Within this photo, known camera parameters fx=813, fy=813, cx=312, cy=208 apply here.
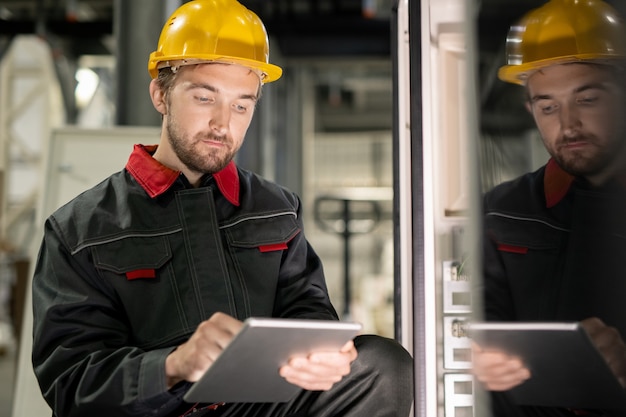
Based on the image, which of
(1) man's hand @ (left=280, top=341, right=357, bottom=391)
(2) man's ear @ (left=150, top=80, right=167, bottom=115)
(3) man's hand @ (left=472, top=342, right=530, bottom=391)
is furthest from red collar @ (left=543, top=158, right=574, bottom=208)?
(2) man's ear @ (left=150, top=80, right=167, bottom=115)

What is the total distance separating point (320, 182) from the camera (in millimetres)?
13992

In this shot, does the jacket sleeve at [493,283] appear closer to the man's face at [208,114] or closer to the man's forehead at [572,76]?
the man's forehead at [572,76]

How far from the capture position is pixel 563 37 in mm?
1054

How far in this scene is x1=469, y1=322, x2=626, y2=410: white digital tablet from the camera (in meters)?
0.98

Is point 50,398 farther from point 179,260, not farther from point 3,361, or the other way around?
point 3,361

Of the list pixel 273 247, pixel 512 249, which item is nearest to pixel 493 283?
pixel 512 249

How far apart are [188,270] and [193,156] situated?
0.94ft

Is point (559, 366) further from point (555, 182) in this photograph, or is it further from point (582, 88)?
point (582, 88)

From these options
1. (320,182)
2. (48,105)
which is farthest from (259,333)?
(320,182)

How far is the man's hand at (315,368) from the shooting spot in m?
1.56

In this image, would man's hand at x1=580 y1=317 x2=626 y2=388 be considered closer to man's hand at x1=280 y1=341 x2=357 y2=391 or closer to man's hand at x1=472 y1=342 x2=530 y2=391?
man's hand at x1=472 y1=342 x2=530 y2=391

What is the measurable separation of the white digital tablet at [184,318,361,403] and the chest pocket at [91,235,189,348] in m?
0.28

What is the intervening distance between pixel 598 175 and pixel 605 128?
0.06 meters

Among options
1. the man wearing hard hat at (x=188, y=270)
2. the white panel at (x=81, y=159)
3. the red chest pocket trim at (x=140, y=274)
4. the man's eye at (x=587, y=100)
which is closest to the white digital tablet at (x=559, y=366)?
the man's eye at (x=587, y=100)
